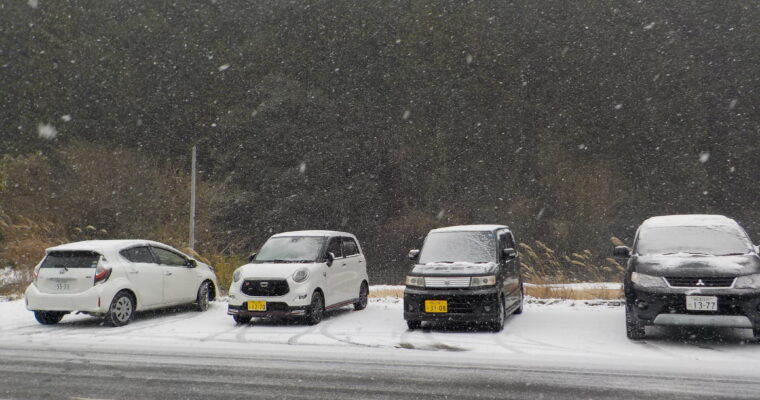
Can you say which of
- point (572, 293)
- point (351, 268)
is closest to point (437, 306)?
point (351, 268)

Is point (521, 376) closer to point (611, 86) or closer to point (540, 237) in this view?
point (540, 237)

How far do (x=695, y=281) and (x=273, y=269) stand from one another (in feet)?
22.6

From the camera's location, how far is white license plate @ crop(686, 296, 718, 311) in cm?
908

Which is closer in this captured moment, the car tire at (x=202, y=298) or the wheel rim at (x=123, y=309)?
the wheel rim at (x=123, y=309)

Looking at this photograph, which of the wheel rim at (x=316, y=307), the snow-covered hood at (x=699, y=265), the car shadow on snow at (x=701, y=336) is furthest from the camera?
the wheel rim at (x=316, y=307)

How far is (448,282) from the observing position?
36.1 feet

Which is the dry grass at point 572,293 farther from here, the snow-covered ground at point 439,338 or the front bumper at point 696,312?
the front bumper at point 696,312

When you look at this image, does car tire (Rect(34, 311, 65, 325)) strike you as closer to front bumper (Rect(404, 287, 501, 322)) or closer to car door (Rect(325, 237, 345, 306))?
car door (Rect(325, 237, 345, 306))

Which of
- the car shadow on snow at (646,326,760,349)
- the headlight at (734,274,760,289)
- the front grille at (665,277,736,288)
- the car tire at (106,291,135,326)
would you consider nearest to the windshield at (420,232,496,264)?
the car shadow on snow at (646,326,760,349)

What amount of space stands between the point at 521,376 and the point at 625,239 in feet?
122

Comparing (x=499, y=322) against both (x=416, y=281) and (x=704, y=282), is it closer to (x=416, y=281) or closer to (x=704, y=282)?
(x=416, y=281)

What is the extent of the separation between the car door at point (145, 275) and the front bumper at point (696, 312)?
28.2 ft

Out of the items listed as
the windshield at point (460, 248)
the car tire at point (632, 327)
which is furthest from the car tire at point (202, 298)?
the car tire at point (632, 327)

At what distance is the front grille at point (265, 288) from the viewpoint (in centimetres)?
1187
